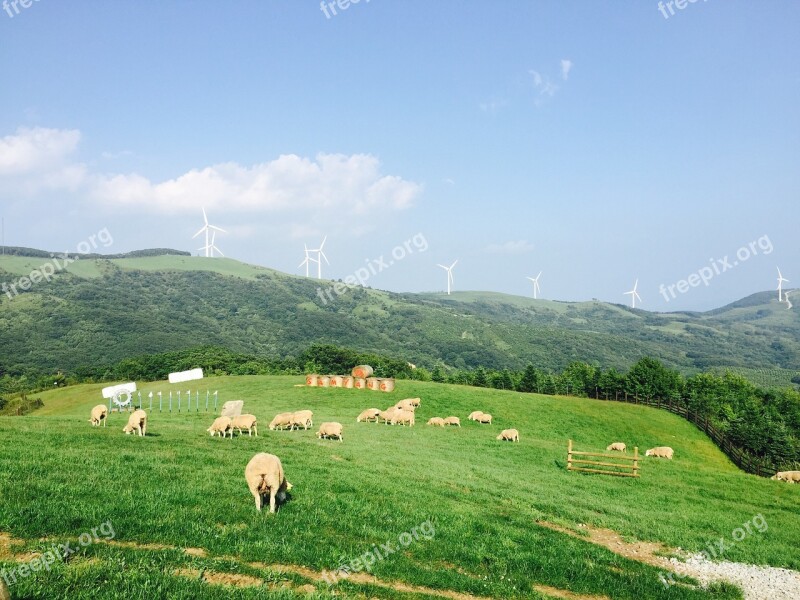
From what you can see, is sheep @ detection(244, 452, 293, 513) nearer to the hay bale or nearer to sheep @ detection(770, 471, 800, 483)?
the hay bale

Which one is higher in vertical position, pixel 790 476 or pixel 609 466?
pixel 609 466

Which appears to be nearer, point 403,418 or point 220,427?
point 220,427

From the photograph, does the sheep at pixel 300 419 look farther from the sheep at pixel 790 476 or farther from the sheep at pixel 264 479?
the sheep at pixel 790 476

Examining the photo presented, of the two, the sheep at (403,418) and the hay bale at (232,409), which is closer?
the hay bale at (232,409)

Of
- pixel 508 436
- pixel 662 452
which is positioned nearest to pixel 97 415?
pixel 508 436

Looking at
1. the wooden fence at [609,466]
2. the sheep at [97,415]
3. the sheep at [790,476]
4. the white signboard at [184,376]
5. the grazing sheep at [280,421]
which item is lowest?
the sheep at [790,476]

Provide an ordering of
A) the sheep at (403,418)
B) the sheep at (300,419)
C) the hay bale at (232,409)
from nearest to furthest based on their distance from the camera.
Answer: the hay bale at (232,409), the sheep at (300,419), the sheep at (403,418)

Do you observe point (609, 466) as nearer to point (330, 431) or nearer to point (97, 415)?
point (330, 431)

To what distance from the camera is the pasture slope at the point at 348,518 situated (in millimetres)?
9727

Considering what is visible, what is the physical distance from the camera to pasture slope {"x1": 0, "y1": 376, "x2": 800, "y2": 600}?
31.9 feet

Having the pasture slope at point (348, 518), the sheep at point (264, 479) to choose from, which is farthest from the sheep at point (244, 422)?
the sheep at point (264, 479)

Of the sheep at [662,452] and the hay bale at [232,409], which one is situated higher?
the hay bale at [232,409]

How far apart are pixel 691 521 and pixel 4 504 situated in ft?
79.8

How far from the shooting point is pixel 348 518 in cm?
1429
